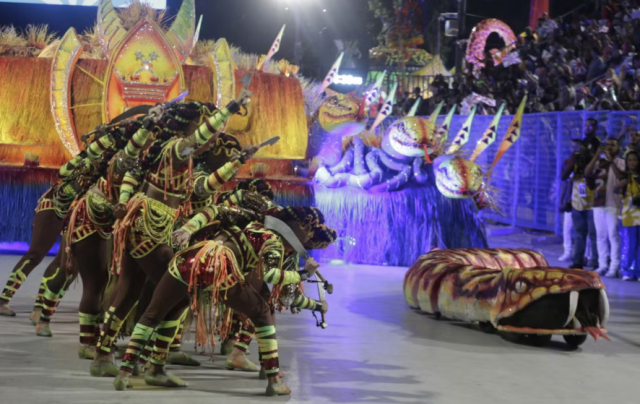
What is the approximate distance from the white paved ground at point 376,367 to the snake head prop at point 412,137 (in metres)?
2.90

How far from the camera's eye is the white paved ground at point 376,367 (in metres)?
5.08

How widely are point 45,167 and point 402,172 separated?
3.85 m

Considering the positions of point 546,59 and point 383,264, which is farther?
Answer: point 546,59

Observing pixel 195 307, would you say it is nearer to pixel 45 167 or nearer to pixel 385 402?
pixel 385 402

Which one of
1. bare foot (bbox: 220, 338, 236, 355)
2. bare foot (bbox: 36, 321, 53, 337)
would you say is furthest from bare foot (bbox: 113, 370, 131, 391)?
bare foot (bbox: 36, 321, 53, 337)

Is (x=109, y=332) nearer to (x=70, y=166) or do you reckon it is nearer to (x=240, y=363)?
(x=240, y=363)

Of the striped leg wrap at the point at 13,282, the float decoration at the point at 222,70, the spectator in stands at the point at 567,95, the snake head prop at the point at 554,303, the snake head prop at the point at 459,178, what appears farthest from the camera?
the spectator in stands at the point at 567,95

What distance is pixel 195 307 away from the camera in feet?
16.8

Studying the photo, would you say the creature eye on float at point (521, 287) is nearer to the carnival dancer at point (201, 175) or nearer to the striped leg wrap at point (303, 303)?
the striped leg wrap at point (303, 303)

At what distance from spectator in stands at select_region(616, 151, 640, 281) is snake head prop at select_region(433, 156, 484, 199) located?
145cm

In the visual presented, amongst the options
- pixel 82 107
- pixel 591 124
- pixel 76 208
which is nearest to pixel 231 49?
pixel 82 107

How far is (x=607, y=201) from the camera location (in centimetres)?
1029

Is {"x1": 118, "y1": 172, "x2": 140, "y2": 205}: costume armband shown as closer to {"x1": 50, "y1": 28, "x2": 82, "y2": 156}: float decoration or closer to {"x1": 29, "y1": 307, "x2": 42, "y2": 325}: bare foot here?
{"x1": 29, "y1": 307, "x2": 42, "y2": 325}: bare foot

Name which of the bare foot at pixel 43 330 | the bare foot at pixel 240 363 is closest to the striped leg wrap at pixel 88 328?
the bare foot at pixel 43 330
